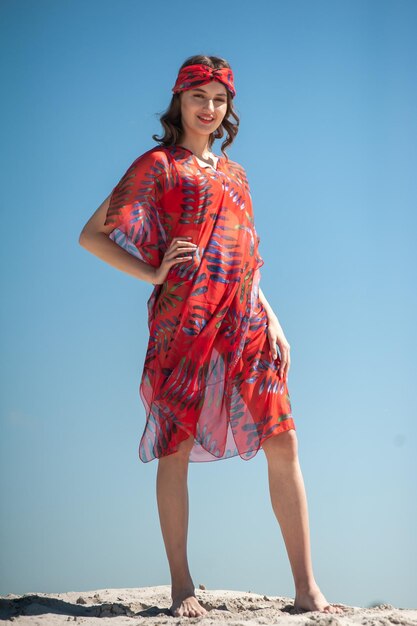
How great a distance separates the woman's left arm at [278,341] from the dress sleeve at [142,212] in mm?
536

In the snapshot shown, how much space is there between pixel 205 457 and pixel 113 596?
3.44 feet

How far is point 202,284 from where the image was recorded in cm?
356

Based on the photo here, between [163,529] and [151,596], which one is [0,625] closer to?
[163,529]

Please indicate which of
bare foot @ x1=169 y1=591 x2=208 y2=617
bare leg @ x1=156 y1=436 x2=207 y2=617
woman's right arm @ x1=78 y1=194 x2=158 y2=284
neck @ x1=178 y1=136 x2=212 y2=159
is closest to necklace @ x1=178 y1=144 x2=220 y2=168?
neck @ x1=178 y1=136 x2=212 y2=159

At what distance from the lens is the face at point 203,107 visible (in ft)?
12.1

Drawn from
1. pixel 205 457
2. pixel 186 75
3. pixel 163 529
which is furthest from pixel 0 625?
pixel 186 75

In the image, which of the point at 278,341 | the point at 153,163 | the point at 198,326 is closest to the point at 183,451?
the point at 198,326

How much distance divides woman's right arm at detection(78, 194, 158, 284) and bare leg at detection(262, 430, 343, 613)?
0.85m

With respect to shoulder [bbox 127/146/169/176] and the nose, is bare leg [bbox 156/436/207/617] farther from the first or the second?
the nose

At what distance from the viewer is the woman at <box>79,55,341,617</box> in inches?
138

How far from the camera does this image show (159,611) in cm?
354

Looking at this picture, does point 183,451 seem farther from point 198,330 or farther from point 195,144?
point 195,144

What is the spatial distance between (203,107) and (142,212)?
1.71 ft

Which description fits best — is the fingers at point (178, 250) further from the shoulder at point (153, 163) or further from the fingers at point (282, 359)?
the fingers at point (282, 359)
